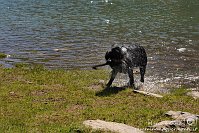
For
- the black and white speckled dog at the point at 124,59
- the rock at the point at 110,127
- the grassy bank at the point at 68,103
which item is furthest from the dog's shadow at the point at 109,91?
the rock at the point at 110,127

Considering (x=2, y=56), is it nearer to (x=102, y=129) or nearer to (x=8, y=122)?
(x=8, y=122)

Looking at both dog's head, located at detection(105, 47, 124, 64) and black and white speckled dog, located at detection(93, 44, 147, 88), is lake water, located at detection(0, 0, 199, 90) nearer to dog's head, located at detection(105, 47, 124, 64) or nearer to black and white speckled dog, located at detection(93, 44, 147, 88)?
black and white speckled dog, located at detection(93, 44, 147, 88)

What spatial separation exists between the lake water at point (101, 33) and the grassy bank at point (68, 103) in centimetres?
412

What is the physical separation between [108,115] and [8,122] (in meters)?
3.36

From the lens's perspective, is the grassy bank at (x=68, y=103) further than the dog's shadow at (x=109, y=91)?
No

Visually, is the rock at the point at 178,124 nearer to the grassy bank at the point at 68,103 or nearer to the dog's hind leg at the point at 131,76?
the grassy bank at the point at 68,103

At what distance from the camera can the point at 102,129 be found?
1105 centimetres

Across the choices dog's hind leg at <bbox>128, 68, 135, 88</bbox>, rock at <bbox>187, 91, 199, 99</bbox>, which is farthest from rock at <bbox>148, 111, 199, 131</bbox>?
dog's hind leg at <bbox>128, 68, 135, 88</bbox>

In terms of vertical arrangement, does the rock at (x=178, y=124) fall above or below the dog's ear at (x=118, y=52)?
below

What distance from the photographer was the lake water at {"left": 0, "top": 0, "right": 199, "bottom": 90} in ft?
81.7

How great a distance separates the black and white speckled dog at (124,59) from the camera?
1723 cm

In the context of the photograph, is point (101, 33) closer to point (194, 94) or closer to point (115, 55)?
point (115, 55)

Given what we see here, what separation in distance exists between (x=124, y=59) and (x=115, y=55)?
607mm

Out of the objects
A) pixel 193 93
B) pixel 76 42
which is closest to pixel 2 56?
pixel 76 42
